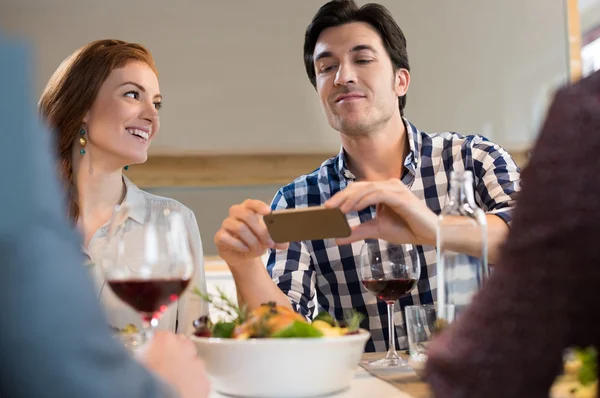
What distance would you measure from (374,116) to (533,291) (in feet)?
5.38

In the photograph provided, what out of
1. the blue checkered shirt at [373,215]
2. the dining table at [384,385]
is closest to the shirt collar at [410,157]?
the blue checkered shirt at [373,215]

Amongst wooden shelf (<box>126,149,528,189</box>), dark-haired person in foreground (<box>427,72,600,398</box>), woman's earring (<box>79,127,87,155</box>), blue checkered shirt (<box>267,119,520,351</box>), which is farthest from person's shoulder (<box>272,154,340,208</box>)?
dark-haired person in foreground (<box>427,72,600,398</box>)

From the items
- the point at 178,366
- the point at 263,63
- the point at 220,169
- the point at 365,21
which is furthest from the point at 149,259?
the point at 263,63

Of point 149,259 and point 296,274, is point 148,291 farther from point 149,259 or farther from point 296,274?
point 296,274

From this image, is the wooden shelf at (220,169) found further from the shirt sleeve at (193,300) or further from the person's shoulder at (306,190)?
the person's shoulder at (306,190)

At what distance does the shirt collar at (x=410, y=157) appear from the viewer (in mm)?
2010

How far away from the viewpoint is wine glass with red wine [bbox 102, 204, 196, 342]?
2.74ft

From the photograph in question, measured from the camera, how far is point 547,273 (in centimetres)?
49

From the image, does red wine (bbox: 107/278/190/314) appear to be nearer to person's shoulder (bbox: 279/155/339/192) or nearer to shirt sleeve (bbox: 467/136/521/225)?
shirt sleeve (bbox: 467/136/521/225)

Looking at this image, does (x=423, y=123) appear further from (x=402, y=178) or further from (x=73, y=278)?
(x=73, y=278)

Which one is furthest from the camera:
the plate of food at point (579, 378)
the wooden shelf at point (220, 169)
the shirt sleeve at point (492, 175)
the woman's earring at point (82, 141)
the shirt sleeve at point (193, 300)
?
the wooden shelf at point (220, 169)

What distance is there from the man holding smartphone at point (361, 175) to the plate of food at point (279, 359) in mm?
525

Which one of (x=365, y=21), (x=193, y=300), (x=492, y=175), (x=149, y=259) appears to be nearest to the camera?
(x=149, y=259)

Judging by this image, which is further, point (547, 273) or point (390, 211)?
point (390, 211)
